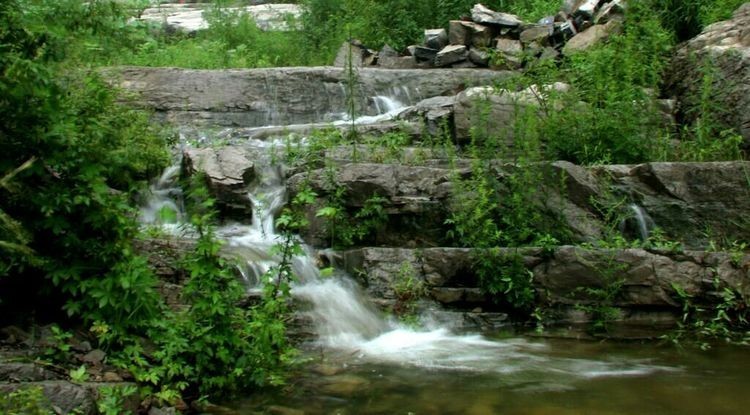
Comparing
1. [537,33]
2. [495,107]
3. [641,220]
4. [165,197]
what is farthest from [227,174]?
[537,33]

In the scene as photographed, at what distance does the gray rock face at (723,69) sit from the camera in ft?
29.2

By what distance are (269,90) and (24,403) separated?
29.4 ft

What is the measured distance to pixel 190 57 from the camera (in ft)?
45.7

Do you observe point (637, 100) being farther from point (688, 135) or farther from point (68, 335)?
point (68, 335)

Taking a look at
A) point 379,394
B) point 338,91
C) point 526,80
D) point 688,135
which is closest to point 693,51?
point 688,135

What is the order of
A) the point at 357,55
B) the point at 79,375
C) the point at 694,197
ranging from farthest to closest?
1. the point at 357,55
2. the point at 694,197
3. the point at 79,375

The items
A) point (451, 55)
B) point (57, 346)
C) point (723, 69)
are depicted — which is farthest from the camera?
point (451, 55)

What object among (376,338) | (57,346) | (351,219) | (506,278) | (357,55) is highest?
(357,55)

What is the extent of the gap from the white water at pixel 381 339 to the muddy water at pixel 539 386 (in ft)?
0.09

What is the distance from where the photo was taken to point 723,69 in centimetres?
934

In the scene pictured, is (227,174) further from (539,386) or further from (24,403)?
(24,403)

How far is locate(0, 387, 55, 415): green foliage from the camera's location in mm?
3424

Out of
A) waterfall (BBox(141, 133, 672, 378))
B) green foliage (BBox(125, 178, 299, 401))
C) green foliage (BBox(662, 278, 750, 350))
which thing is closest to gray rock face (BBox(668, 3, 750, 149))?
waterfall (BBox(141, 133, 672, 378))

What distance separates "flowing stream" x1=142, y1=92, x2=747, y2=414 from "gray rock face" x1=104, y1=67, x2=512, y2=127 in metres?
4.44
